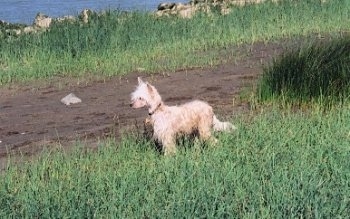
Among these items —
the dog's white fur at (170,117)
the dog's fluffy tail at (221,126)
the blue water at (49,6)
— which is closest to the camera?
the dog's white fur at (170,117)

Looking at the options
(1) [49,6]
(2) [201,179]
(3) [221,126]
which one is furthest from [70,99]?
(1) [49,6]

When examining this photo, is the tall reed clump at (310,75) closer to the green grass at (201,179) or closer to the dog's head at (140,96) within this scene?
the green grass at (201,179)

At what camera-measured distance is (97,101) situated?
11.4 meters

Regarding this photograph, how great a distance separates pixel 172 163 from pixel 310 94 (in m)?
3.16

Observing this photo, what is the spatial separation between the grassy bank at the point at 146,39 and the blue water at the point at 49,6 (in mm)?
10338

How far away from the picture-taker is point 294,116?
8.30 meters

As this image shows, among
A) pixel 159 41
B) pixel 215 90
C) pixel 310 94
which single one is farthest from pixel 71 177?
pixel 159 41

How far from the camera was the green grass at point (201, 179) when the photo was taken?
529 centimetres

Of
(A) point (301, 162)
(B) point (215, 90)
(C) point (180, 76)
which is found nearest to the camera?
(A) point (301, 162)

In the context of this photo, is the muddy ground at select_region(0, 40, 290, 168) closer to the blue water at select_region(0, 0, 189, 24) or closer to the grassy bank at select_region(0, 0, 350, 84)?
the grassy bank at select_region(0, 0, 350, 84)

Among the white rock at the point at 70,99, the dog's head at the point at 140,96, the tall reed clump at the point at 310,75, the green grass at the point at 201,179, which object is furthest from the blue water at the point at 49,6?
the green grass at the point at 201,179

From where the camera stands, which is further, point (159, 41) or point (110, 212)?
point (159, 41)

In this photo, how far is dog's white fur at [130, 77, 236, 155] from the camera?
7375 millimetres

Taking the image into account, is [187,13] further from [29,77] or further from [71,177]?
[71,177]
